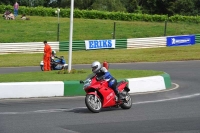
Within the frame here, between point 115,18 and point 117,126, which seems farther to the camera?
point 115,18

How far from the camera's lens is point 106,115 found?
12.3m

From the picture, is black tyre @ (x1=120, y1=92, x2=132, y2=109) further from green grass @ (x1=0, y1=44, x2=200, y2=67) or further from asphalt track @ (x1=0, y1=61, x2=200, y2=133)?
green grass @ (x1=0, y1=44, x2=200, y2=67)

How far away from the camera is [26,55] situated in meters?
34.5

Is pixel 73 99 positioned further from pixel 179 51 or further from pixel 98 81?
pixel 179 51

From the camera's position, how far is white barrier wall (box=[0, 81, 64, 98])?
1513 cm

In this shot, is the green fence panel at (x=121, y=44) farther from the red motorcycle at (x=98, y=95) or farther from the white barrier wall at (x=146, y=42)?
the red motorcycle at (x=98, y=95)

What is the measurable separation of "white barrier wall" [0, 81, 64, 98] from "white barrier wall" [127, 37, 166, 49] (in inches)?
891

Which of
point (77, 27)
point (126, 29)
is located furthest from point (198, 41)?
point (77, 27)

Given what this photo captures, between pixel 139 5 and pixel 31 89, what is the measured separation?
7328cm

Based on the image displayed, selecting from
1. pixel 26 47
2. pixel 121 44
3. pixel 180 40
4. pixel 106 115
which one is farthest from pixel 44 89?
pixel 180 40

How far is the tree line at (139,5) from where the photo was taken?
77.9 meters

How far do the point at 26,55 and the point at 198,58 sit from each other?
11.3 metres

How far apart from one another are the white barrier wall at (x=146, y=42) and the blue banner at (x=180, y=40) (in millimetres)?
461

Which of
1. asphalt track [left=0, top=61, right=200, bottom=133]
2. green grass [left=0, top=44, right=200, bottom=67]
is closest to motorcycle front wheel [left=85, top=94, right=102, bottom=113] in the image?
asphalt track [left=0, top=61, right=200, bottom=133]
